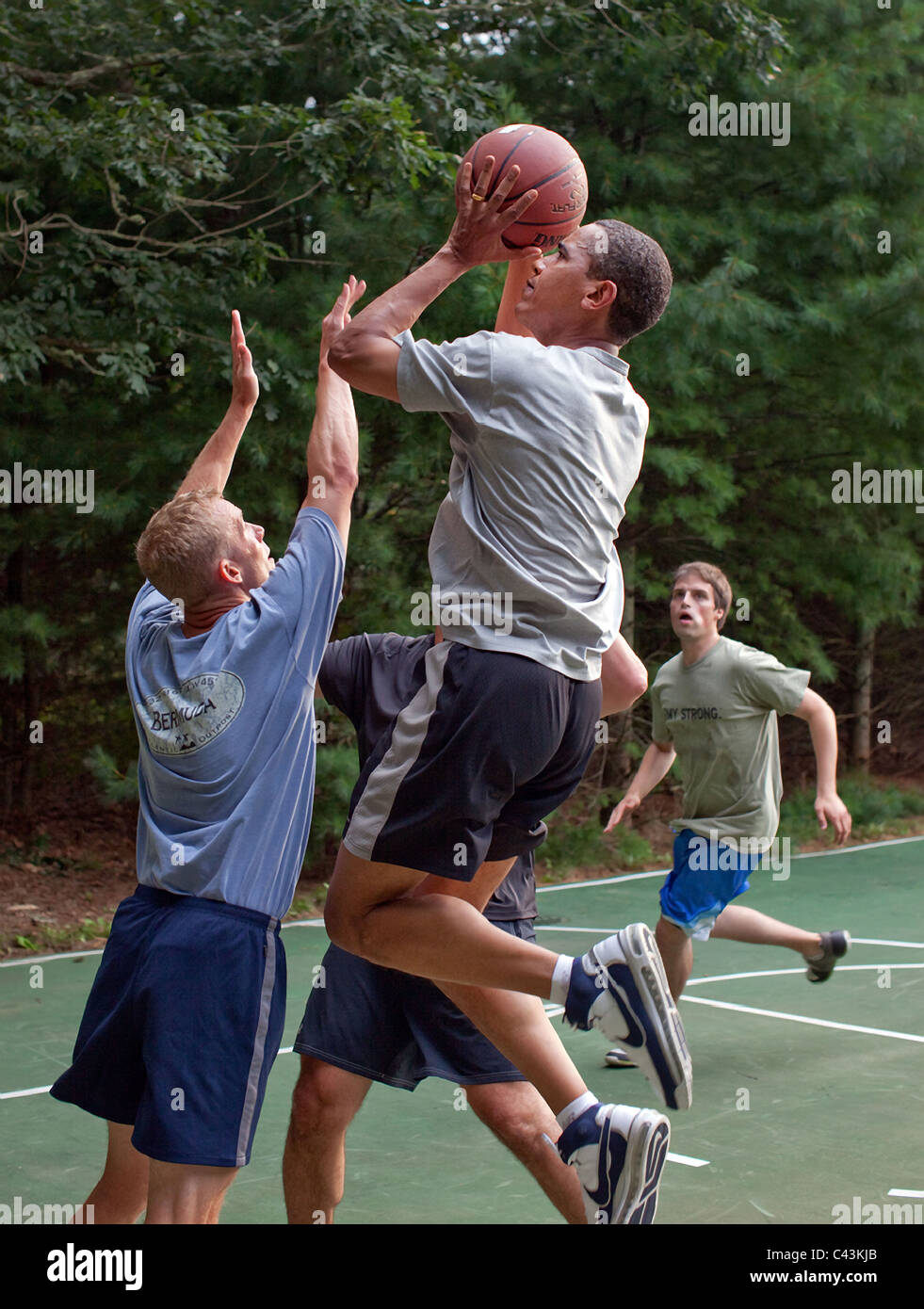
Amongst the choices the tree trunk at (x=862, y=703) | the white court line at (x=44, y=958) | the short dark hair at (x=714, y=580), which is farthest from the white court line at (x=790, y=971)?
the tree trunk at (x=862, y=703)

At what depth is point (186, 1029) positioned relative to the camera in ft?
8.41

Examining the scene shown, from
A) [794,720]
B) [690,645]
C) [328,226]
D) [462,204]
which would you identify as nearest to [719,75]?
[328,226]

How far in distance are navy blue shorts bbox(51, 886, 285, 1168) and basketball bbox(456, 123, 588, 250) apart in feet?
6.10

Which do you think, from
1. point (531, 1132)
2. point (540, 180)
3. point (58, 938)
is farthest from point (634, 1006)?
point (58, 938)

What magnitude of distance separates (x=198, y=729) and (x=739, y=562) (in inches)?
397

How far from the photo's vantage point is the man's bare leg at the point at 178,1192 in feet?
8.30

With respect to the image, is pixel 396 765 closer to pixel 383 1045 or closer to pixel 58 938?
pixel 383 1045

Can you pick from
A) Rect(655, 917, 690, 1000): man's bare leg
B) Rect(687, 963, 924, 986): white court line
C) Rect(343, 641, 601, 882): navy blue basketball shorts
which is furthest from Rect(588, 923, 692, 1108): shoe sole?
Rect(687, 963, 924, 986): white court line

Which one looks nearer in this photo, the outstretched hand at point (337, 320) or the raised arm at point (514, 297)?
the outstretched hand at point (337, 320)

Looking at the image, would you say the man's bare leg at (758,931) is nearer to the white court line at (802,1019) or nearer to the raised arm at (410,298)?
the white court line at (802,1019)

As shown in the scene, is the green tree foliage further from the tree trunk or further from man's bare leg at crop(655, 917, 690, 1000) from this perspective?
man's bare leg at crop(655, 917, 690, 1000)

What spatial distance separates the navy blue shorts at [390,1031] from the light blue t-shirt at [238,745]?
785 mm

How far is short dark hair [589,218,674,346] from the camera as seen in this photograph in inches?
124

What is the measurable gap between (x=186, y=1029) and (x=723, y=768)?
364cm
